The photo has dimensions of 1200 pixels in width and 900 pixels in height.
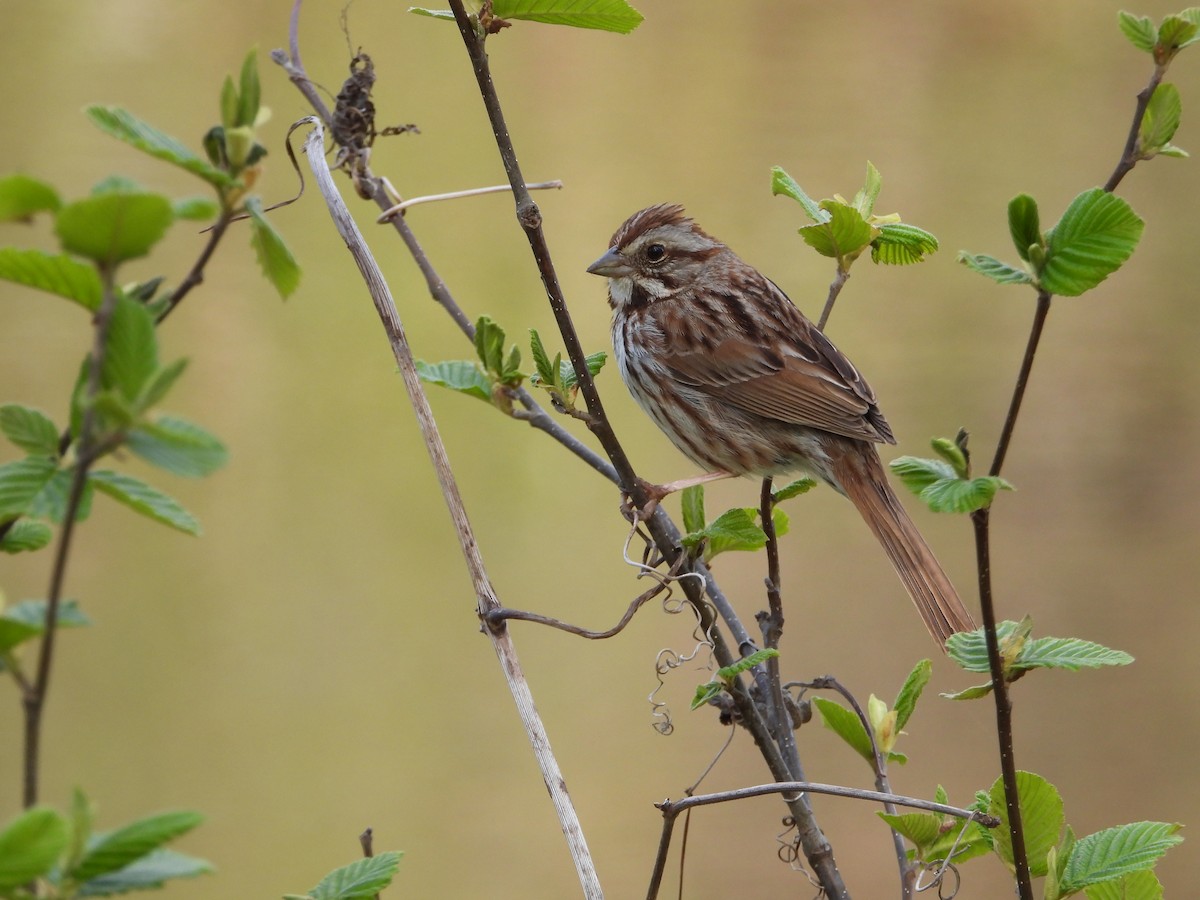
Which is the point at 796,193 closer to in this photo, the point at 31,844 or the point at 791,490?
the point at 791,490

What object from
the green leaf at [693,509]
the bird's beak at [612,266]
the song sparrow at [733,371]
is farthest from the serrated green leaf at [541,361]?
the bird's beak at [612,266]

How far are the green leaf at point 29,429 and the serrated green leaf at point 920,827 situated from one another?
0.60 meters

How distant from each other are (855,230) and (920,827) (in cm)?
49

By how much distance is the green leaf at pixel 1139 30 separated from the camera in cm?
76

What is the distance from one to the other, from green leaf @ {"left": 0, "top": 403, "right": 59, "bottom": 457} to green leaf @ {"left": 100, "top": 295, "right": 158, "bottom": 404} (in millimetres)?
100

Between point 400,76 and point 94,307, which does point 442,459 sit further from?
point 400,76

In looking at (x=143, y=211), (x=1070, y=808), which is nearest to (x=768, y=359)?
(x=143, y=211)

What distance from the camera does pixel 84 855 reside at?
458 millimetres

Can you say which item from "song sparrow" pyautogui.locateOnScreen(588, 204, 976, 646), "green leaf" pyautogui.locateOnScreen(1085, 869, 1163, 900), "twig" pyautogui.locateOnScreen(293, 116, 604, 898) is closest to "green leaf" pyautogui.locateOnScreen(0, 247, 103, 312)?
"twig" pyautogui.locateOnScreen(293, 116, 604, 898)

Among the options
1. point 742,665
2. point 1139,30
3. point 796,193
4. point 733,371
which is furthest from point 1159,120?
point 733,371

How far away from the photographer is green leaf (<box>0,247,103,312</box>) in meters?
0.47

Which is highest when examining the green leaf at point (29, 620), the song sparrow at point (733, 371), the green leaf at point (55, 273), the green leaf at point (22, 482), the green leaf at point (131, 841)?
the song sparrow at point (733, 371)

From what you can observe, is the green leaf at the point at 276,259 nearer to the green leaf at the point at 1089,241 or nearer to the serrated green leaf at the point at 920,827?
the green leaf at the point at 1089,241

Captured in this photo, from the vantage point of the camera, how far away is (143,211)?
0.43 meters
